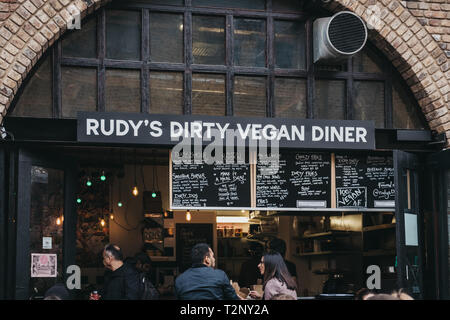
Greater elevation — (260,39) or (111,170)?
(260,39)

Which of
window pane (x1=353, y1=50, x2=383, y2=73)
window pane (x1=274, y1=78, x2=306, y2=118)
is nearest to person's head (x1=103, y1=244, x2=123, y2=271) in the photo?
window pane (x1=274, y1=78, x2=306, y2=118)

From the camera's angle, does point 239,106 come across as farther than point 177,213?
No

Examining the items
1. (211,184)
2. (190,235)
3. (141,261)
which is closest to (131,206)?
(190,235)

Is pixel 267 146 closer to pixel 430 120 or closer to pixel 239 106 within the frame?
pixel 239 106

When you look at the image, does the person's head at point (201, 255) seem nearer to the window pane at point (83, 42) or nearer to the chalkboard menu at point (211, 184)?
the chalkboard menu at point (211, 184)

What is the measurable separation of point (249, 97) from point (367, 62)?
169 cm

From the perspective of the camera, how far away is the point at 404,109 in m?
8.55

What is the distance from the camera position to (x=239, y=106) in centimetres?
807

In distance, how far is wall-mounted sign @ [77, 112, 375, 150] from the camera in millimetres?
7387

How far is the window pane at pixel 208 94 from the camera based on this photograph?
26.1 feet
